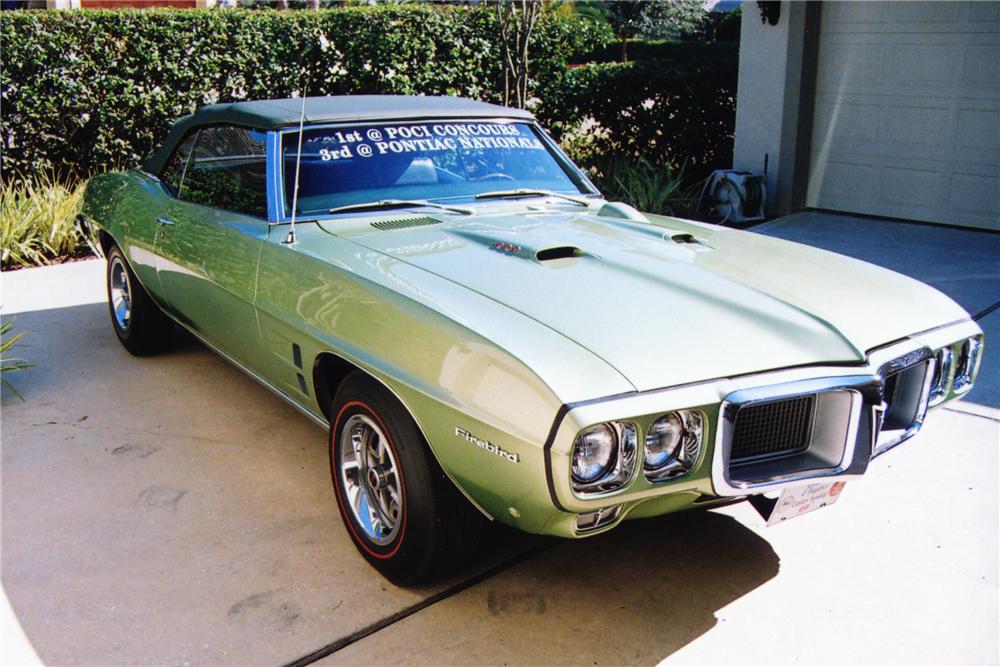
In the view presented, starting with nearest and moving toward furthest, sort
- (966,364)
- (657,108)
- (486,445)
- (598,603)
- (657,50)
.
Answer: (486,445) → (598,603) → (966,364) → (657,108) → (657,50)

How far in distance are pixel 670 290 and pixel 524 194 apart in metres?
1.40

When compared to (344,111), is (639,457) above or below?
below

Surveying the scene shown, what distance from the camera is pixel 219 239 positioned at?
407cm

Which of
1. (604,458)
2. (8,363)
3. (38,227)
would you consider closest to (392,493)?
(604,458)

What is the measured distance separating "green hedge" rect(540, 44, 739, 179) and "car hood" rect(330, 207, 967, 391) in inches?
241

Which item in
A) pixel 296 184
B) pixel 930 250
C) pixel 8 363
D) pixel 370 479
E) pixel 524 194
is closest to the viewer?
pixel 370 479

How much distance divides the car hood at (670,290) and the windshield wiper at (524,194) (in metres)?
0.21

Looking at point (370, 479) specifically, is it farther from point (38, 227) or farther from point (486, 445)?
point (38, 227)

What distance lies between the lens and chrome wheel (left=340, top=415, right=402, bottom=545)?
3.09 metres

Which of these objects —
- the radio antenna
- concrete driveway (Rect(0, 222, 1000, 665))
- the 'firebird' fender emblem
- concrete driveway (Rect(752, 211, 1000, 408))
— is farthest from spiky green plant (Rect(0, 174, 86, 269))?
the 'firebird' fender emblem

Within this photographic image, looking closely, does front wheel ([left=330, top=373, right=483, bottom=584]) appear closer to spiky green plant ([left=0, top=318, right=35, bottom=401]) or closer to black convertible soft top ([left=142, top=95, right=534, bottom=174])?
black convertible soft top ([left=142, top=95, right=534, bottom=174])

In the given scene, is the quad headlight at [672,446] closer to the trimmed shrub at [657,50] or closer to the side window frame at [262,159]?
the side window frame at [262,159]

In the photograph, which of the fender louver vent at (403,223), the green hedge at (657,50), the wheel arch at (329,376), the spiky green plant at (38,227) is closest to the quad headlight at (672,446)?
the wheel arch at (329,376)

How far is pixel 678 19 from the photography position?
2750 cm
